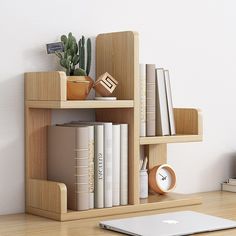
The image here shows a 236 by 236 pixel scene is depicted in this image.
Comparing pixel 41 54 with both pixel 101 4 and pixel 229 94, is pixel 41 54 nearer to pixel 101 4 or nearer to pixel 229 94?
pixel 101 4

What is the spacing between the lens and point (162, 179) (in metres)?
2.25

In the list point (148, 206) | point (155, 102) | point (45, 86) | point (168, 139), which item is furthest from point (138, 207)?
point (45, 86)

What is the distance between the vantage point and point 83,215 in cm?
193

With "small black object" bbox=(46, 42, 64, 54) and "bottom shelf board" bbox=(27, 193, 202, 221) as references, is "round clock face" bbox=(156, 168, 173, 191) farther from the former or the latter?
"small black object" bbox=(46, 42, 64, 54)

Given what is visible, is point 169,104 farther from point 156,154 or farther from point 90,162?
point 90,162

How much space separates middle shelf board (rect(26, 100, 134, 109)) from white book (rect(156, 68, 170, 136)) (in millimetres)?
160

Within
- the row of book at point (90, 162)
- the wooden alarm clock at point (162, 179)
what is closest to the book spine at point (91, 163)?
the row of book at point (90, 162)

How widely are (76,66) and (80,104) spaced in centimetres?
27

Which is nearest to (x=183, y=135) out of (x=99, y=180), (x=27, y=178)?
(x=99, y=180)

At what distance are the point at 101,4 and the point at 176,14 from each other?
331 mm

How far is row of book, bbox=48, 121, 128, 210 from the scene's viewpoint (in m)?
1.93

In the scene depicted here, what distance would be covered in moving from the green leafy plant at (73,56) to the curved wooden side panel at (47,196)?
1.15 feet

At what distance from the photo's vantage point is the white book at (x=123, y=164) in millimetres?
2037

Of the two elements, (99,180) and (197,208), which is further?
(197,208)
